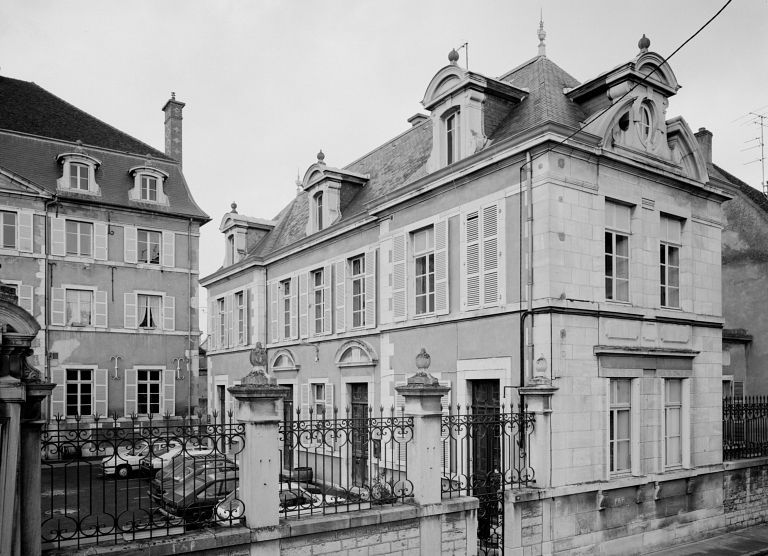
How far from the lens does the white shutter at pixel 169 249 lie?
87.4 ft

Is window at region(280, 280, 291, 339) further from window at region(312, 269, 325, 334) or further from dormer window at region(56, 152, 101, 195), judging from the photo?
dormer window at region(56, 152, 101, 195)

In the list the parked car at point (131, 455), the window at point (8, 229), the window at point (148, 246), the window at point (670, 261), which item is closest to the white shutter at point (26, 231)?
the window at point (8, 229)

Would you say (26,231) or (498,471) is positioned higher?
(26,231)

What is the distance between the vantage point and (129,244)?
2567cm

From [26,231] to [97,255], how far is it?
8.51ft

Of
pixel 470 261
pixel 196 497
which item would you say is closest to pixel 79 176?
pixel 470 261

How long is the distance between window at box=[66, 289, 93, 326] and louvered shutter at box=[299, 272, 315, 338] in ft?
34.0

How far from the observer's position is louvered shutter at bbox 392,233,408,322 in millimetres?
14119

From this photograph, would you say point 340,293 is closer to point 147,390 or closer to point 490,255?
point 490,255

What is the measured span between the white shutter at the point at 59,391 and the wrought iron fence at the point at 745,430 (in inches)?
853

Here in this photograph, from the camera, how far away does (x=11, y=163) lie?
23984mm

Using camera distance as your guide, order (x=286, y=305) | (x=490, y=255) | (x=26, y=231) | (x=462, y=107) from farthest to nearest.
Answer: (x=26, y=231) < (x=286, y=305) < (x=462, y=107) < (x=490, y=255)

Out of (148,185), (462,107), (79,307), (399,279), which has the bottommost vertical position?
(79,307)

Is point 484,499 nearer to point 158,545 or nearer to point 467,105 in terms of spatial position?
point 158,545
